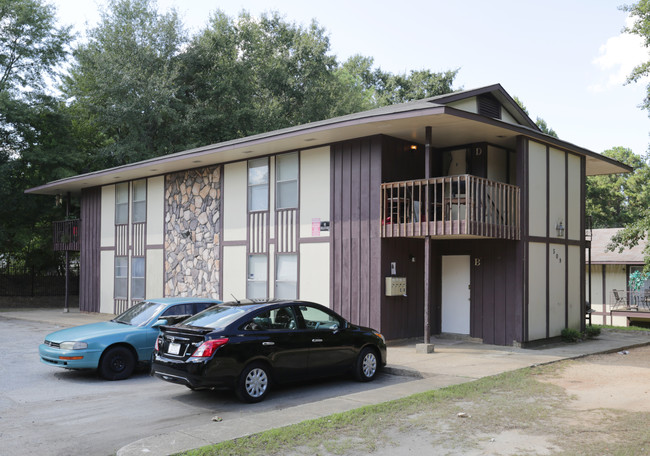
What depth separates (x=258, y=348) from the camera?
8.41 m

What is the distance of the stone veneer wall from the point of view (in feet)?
61.0

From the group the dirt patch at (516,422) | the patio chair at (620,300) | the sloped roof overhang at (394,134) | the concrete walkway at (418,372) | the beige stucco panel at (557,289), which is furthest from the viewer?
the patio chair at (620,300)

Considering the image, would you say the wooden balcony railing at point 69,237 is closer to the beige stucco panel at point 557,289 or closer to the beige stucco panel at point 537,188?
the beige stucco panel at point 537,188

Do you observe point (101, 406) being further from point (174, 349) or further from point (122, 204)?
point (122, 204)

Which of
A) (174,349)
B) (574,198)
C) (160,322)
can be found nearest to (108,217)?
(160,322)

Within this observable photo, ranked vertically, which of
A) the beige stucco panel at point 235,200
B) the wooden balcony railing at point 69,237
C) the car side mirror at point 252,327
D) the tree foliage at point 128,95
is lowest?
the car side mirror at point 252,327

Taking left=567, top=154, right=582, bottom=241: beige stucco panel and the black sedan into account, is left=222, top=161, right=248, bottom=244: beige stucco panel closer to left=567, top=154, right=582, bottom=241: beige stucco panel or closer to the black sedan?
the black sedan

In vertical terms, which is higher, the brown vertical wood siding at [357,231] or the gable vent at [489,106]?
the gable vent at [489,106]

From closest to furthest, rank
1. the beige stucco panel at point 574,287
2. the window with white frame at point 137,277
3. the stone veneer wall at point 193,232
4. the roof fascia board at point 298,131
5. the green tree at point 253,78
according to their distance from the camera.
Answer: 1. the roof fascia board at point 298,131
2. the beige stucco panel at point 574,287
3. the stone veneer wall at point 193,232
4. the window with white frame at point 137,277
5. the green tree at point 253,78

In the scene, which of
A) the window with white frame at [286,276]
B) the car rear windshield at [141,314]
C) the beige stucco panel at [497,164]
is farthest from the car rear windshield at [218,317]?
the beige stucco panel at [497,164]

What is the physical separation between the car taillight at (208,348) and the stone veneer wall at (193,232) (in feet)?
33.8

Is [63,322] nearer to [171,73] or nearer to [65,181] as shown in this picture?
[65,181]

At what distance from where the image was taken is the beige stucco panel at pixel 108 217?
22922 mm

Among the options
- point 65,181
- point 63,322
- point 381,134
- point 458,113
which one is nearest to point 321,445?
point 458,113
